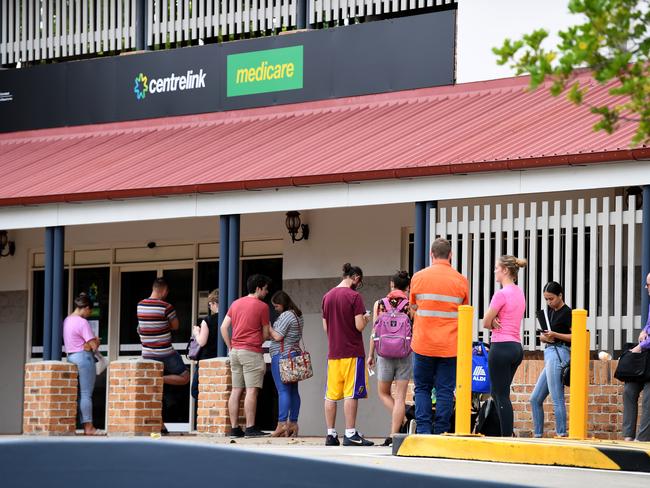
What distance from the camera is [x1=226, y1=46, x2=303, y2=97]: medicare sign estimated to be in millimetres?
18578

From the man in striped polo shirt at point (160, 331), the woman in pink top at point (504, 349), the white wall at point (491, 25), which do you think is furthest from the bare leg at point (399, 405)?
the white wall at point (491, 25)

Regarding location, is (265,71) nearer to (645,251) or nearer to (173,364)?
Result: (173,364)

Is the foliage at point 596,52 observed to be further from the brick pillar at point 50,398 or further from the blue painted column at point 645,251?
the brick pillar at point 50,398

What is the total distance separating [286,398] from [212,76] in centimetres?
611

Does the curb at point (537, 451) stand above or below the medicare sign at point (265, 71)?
below

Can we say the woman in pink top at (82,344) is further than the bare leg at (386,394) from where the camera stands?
Yes

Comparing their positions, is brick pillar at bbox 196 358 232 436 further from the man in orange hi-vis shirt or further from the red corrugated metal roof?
the man in orange hi-vis shirt

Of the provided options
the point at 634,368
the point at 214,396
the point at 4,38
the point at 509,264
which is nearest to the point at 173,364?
the point at 214,396

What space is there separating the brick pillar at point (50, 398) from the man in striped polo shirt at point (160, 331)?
3.92 feet

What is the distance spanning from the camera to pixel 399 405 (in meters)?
12.8

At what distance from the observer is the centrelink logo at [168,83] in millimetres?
19547

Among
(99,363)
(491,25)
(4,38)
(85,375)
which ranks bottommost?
(85,375)

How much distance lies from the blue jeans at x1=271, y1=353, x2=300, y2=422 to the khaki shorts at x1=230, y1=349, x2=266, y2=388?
164mm

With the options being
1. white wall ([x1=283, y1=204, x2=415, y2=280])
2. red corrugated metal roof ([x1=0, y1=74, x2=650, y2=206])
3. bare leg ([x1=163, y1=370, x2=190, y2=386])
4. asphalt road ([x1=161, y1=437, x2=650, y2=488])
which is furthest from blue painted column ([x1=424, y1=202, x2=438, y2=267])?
asphalt road ([x1=161, y1=437, x2=650, y2=488])
